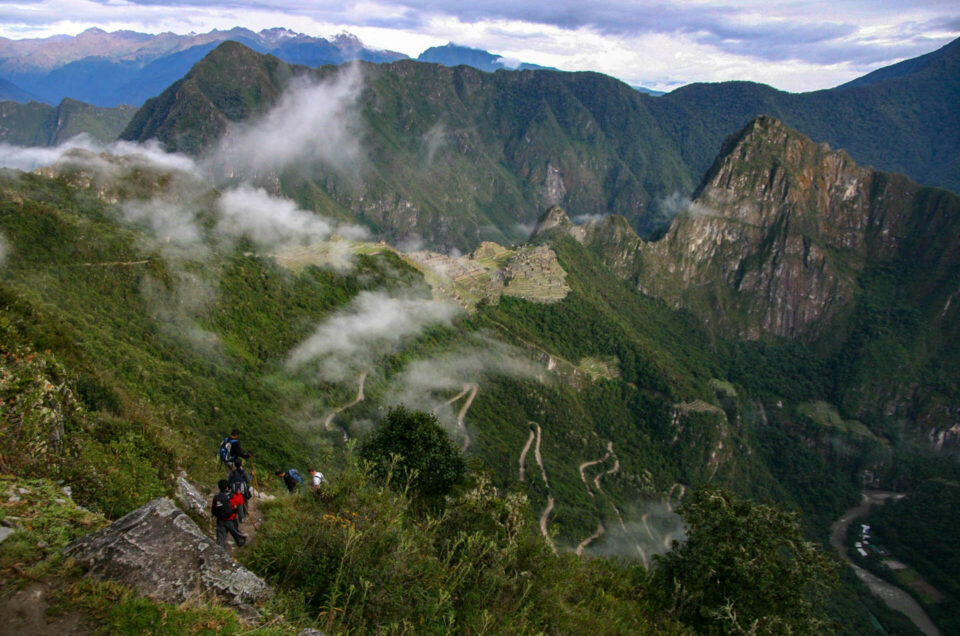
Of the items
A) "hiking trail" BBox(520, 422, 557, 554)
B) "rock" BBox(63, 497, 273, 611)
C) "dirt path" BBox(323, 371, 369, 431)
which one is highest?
"rock" BBox(63, 497, 273, 611)

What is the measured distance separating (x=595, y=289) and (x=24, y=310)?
16202 centimetres

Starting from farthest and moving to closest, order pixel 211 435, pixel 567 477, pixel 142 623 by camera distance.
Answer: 1. pixel 567 477
2. pixel 211 435
3. pixel 142 623

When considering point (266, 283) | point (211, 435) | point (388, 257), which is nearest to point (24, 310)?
point (211, 435)

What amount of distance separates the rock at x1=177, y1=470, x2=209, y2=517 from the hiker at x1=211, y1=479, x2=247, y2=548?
1.69 m

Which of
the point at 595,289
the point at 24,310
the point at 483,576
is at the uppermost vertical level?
the point at 24,310

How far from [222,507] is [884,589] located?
150 m

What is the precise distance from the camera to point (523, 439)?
9756cm

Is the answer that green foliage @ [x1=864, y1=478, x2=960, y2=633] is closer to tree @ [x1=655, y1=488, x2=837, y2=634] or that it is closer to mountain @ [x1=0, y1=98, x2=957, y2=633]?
mountain @ [x1=0, y1=98, x2=957, y2=633]

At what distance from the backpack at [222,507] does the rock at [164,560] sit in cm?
241

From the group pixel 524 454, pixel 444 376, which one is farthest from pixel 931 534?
pixel 444 376

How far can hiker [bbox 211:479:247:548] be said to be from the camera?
1223cm

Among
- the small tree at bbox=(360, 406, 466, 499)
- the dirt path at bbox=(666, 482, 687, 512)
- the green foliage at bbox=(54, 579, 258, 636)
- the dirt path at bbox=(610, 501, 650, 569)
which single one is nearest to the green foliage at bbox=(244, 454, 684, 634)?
the green foliage at bbox=(54, 579, 258, 636)

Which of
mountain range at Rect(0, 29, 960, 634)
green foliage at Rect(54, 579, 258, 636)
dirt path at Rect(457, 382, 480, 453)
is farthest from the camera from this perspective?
dirt path at Rect(457, 382, 480, 453)

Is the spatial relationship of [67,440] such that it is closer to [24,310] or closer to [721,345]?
[24,310]
